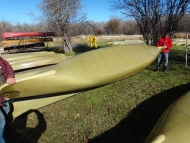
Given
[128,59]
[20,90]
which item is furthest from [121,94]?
[20,90]

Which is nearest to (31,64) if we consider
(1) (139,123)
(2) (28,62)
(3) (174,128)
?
(2) (28,62)

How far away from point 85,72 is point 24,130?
5.73 ft

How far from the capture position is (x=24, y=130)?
3551 mm

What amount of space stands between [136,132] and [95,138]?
689 millimetres

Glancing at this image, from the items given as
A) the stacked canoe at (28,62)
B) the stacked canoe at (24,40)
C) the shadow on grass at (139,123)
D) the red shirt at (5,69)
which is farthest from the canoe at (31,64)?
the stacked canoe at (24,40)

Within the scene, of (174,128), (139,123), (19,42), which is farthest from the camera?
(19,42)

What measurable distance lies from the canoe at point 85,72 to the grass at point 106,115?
684mm

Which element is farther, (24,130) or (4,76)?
(24,130)

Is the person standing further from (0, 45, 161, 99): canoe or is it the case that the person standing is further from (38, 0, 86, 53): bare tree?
(38, 0, 86, 53): bare tree

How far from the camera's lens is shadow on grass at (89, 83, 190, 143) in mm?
2844

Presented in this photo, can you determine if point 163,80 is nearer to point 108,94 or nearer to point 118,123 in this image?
point 108,94

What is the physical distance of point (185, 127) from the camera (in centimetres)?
164

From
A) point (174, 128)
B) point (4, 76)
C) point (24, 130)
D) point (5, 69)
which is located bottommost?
A: point (24, 130)

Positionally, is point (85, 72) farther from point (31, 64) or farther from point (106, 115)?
point (31, 64)
